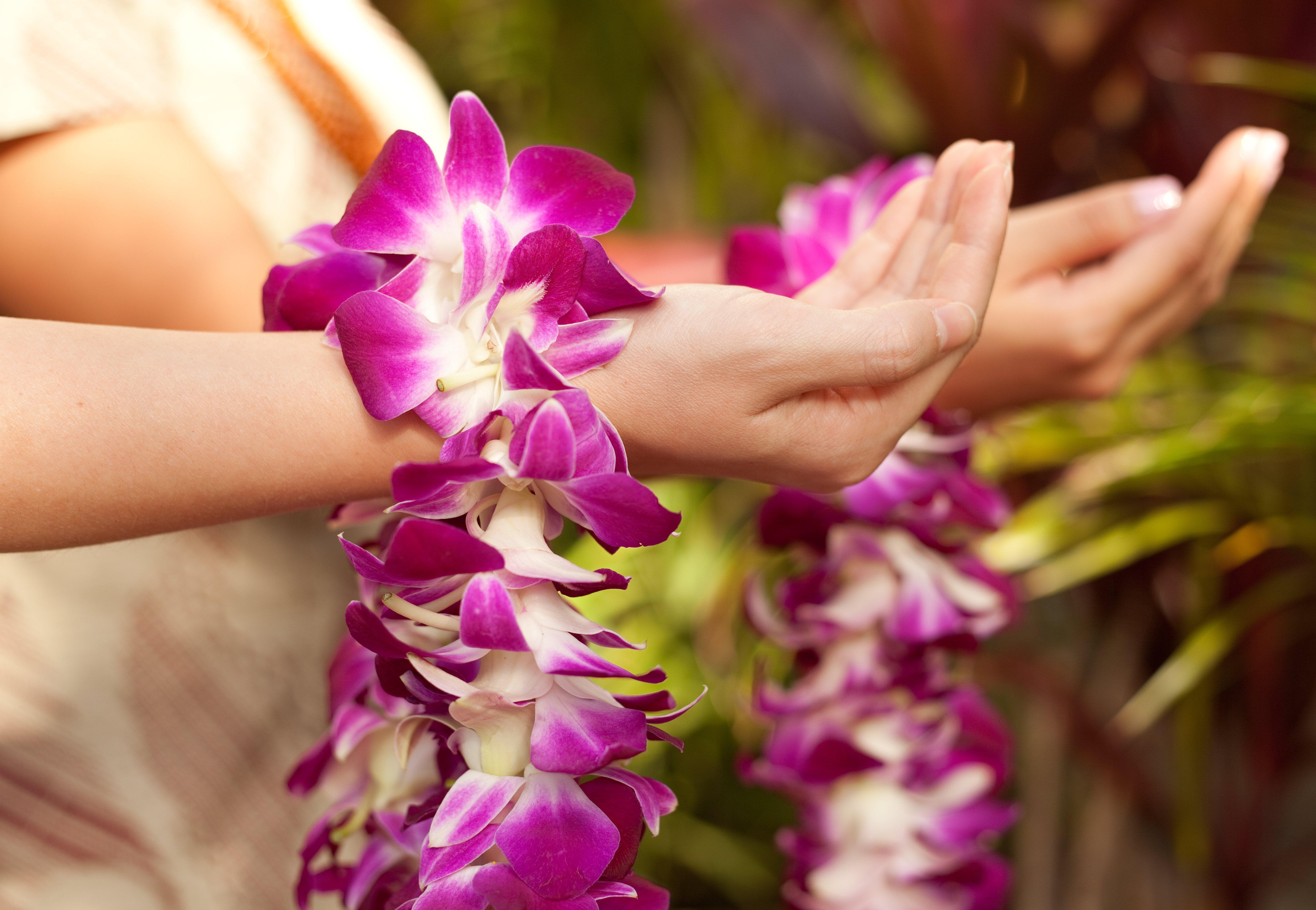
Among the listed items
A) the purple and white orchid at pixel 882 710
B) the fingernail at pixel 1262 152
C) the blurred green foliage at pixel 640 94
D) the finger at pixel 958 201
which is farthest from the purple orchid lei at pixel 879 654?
the blurred green foliage at pixel 640 94

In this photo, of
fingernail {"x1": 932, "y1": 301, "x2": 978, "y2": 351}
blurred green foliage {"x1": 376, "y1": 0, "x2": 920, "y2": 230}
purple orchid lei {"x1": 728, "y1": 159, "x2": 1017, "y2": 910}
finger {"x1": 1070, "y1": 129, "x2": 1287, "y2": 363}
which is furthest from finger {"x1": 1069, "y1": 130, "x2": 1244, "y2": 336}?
blurred green foliage {"x1": 376, "y1": 0, "x2": 920, "y2": 230}

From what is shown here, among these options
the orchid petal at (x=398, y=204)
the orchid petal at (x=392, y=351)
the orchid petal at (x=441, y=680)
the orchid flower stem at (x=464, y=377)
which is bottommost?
the orchid petal at (x=441, y=680)

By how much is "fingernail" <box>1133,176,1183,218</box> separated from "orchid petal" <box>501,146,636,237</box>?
0.43m

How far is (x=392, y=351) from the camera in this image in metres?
0.33

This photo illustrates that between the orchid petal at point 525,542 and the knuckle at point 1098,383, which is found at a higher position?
the orchid petal at point 525,542

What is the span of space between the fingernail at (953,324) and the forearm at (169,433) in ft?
0.70

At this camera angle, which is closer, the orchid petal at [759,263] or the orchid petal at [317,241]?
the orchid petal at [317,241]

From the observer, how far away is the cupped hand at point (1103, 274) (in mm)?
615

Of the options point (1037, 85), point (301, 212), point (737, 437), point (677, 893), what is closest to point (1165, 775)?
point (677, 893)

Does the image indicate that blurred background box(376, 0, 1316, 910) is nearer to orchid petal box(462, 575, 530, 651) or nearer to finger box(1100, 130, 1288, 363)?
finger box(1100, 130, 1288, 363)

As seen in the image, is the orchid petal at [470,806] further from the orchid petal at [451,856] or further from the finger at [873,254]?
the finger at [873,254]

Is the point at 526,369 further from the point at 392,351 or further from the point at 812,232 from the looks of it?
the point at 812,232

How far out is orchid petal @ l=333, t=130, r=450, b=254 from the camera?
34 cm

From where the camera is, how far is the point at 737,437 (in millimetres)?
398
